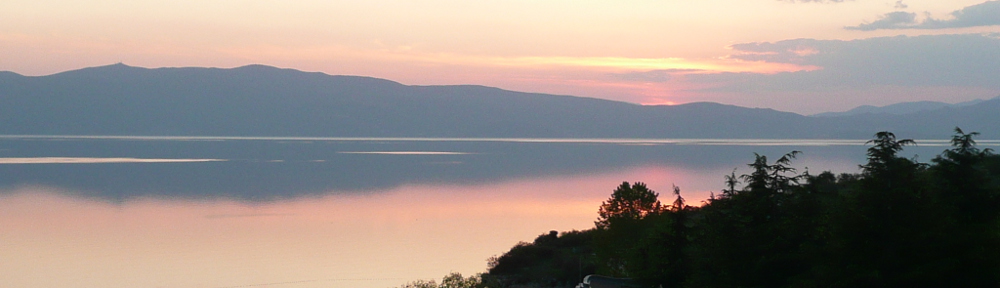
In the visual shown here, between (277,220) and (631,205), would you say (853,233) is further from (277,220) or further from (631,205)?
(277,220)

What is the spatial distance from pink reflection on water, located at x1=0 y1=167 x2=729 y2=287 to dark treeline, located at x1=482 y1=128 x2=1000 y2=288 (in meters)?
17.6

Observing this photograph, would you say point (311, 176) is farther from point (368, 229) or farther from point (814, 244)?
point (814, 244)

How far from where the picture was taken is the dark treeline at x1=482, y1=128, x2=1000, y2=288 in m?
13.5

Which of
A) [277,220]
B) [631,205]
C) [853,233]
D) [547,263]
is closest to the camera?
[853,233]

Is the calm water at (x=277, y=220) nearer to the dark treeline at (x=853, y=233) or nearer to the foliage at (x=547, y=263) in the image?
the foliage at (x=547, y=263)

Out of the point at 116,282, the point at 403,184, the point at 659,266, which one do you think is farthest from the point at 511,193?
the point at 659,266

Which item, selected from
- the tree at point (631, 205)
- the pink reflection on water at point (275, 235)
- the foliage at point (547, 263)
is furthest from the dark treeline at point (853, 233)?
the pink reflection on water at point (275, 235)

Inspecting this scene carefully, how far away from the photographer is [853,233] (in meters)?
14.1

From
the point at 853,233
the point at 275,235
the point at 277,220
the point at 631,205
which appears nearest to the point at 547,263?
the point at 631,205

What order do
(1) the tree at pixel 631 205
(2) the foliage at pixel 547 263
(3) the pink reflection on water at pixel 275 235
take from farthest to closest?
1. (3) the pink reflection on water at pixel 275 235
2. (1) the tree at pixel 631 205
3. (2) the foliage at pixel 547 263

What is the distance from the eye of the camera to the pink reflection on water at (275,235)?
113 feet

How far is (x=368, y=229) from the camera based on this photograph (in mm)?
48000

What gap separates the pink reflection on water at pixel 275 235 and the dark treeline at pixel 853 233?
1756 cm

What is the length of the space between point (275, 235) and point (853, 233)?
35.2 metres
